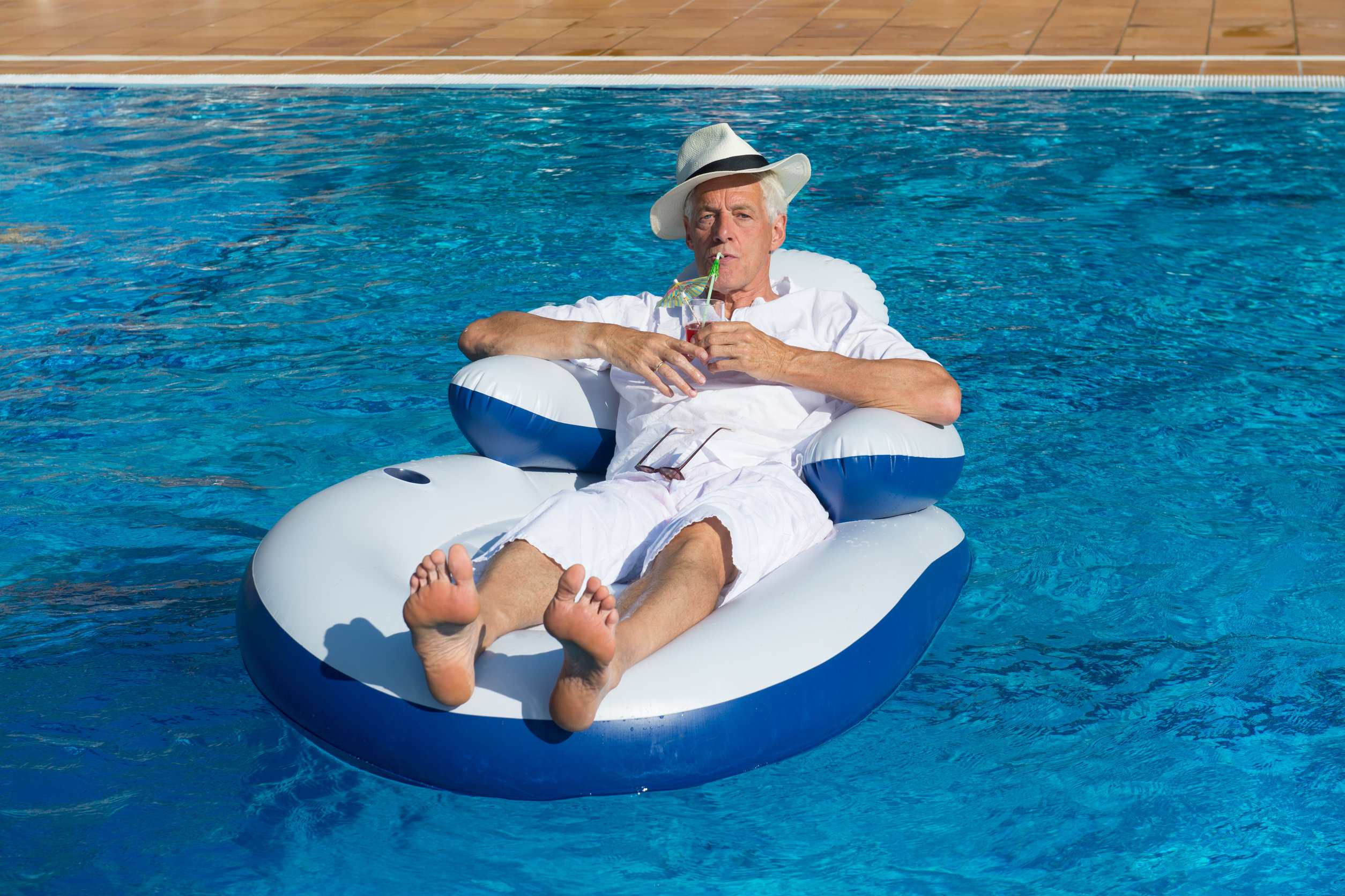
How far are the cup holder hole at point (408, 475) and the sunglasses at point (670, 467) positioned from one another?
0.50m

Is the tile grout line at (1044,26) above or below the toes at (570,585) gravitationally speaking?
above

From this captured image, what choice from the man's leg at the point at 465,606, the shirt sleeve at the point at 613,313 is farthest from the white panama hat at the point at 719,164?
the man's leg at the point at 465,606

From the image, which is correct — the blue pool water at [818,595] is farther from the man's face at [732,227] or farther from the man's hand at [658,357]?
the man's face at [732,227]

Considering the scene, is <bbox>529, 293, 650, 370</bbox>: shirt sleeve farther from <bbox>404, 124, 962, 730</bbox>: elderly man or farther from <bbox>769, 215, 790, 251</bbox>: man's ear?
<bbox>769, 215, 790, 251</bbox>: man's ear

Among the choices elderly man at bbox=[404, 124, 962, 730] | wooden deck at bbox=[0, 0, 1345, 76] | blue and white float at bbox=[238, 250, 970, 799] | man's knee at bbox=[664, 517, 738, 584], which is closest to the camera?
blue and white float at bbox=[238, 250, 970, 799]

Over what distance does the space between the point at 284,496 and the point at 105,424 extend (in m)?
0.90

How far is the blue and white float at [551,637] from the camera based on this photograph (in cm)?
229

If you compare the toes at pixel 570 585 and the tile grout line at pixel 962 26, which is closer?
the toes at pixel 570 585

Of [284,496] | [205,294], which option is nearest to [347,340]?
[205,294]

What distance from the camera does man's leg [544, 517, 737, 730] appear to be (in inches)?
80.4

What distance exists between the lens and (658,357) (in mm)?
2945

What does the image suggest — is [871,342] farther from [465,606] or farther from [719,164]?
[465,606]

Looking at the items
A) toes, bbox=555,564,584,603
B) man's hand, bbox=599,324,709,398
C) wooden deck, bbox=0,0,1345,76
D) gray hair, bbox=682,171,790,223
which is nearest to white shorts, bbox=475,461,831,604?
man's hand, bbox=599,324,709,398

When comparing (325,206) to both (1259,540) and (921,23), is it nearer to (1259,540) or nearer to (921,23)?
(1259,540)
